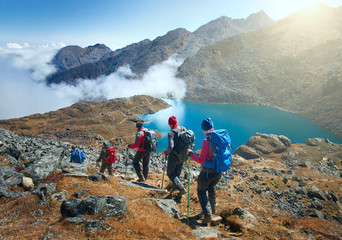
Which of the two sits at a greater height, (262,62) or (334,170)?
(262,62)

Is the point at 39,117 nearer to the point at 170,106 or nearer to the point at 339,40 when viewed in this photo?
the point at 170,106

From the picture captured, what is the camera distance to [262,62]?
11981 cm

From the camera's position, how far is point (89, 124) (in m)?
68.6

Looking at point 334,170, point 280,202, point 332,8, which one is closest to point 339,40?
point 332,8

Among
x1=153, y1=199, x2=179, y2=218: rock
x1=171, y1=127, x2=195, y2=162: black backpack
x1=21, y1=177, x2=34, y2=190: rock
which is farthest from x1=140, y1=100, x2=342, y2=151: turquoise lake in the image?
x1=153, y1=199, x2=179, y2=218: rock

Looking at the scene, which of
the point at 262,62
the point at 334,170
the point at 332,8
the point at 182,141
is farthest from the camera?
the point at 332,8

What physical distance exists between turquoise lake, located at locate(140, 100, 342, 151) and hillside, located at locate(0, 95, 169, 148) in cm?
946

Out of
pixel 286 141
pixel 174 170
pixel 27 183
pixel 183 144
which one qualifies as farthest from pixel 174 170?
pixel 286 141

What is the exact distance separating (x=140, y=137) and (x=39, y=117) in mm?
93811

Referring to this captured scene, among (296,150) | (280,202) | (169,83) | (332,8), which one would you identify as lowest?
(296,150)

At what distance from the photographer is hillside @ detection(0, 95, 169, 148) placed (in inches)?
2262

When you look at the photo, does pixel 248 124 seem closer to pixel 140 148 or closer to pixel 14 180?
pixel 140 148

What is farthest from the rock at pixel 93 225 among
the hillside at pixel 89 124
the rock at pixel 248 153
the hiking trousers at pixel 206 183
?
the hillside at pixel 89 124

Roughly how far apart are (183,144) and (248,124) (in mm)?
65884
